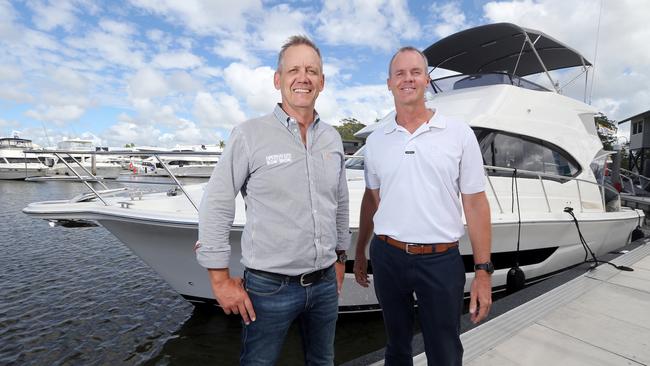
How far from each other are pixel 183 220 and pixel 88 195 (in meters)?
1.75

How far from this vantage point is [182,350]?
4469mm

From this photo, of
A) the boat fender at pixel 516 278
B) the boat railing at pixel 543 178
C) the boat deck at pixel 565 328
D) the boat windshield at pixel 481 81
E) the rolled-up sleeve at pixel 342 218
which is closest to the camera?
the rolled-up sleeve at pixel 342 218

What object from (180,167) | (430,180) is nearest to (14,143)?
(180,167)

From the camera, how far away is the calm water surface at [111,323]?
14.3 feet

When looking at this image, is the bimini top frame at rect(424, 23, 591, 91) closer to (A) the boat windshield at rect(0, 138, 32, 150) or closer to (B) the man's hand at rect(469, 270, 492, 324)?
(B) the man's hand at rect(469, 270, 492, 324)

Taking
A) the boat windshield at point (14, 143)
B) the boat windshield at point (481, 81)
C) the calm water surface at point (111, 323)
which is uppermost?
the boat windshield at point (14, 143)

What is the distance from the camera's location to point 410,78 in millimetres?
2045

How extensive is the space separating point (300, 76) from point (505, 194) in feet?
13.3

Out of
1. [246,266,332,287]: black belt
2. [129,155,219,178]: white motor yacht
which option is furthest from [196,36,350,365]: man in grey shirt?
[129,155,219,178]: white motor yacht

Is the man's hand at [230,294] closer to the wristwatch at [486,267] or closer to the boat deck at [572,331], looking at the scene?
the wristwatch at [486,267]

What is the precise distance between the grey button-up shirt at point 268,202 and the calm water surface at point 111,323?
2.98 meters

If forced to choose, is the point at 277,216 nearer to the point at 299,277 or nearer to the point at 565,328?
the point at 299,277

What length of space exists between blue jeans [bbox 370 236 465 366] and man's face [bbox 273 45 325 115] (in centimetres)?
92

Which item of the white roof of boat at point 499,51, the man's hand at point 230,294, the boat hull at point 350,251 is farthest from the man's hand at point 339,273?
the white roof of boat at point 499,51
